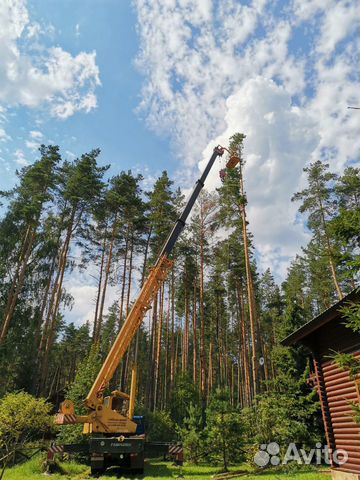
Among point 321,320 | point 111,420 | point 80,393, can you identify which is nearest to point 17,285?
point 80,393

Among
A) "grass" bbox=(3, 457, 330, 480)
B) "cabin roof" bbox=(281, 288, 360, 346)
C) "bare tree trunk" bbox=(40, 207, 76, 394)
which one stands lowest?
"grass" bbox=(3, 457, 330, 480)

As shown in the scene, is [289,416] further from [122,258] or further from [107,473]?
[122,258]

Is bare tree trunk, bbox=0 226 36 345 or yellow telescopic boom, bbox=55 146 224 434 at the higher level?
bare tree trunk, bbox=0 226 36 345

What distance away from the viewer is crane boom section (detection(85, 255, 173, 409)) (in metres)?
11.6

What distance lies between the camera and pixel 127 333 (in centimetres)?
1215

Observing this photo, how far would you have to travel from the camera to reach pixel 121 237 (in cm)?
2627

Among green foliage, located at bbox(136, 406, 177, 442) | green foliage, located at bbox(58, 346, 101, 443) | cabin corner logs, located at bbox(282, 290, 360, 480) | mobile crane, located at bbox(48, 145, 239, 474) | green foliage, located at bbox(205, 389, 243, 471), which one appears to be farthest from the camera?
green foliage, located at bbox(136, 406, 177, 442)

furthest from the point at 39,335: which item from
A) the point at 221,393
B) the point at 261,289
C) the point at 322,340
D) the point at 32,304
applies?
the point at 261,289

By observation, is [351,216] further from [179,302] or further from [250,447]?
[179,302]

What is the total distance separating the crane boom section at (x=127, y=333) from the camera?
455 inches

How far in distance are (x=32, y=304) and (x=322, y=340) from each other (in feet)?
65.3

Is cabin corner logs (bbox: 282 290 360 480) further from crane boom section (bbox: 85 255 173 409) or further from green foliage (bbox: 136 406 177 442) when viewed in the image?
green foliage (bbox: 136 406 177 442)

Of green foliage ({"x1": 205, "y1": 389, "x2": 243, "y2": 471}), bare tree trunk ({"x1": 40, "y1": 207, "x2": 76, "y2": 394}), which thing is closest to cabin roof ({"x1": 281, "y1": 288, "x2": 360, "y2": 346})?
green foliage ({"x1": 205, "y1": 389, "x2": 243, "y2": 471})

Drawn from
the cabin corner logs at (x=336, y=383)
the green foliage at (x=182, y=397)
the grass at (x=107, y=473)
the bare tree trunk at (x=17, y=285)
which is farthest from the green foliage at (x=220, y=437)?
the bare tree trunk at (x=17, y=285)
